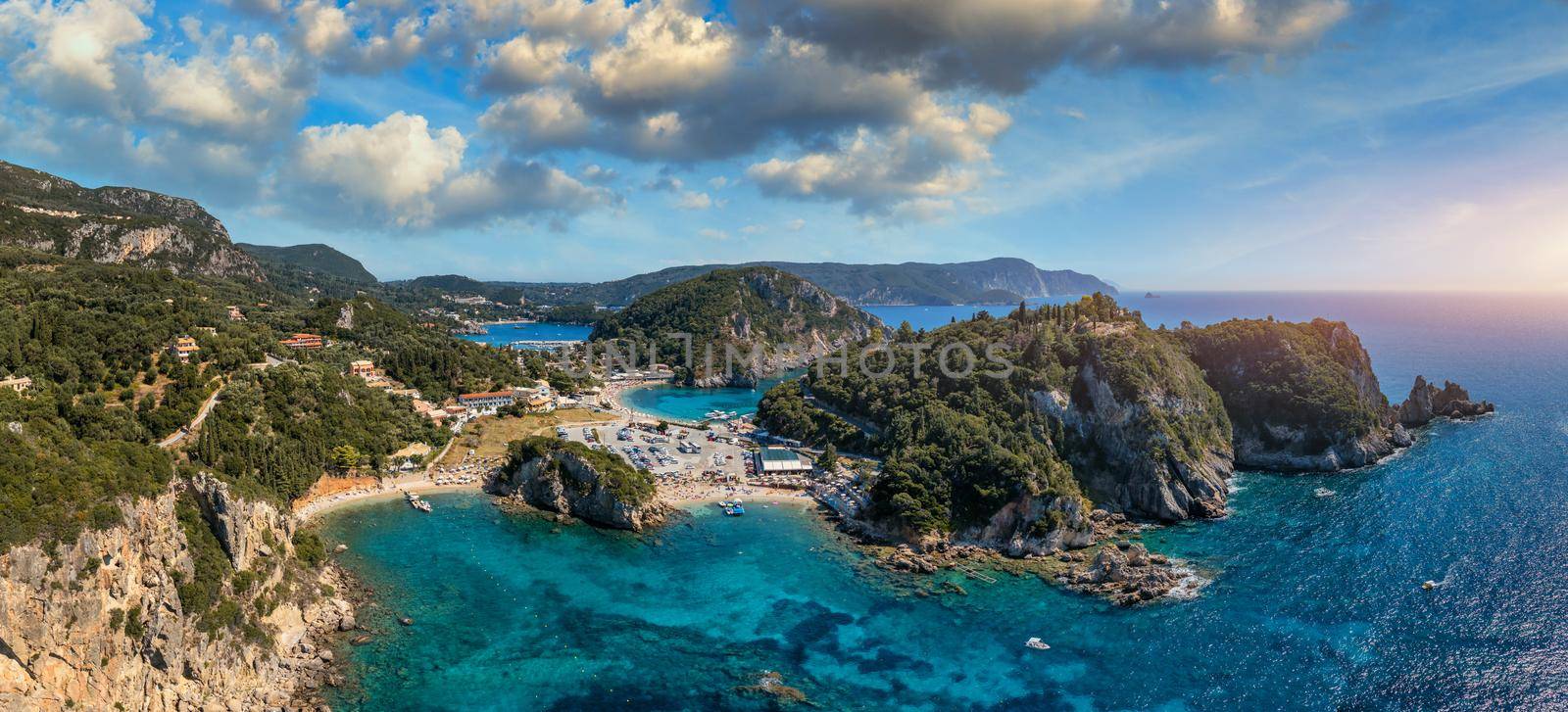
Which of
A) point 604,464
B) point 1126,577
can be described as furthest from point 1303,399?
point 604,464

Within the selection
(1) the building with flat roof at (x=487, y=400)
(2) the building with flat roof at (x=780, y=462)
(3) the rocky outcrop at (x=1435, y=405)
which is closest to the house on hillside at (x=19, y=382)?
(1) the building with flat roof at (x=487, y=400)

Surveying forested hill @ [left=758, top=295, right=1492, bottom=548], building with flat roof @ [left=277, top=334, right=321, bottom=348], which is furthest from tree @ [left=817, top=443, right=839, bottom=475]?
building with flat roof @ [left=277, top=334, right=321, bottom=348]

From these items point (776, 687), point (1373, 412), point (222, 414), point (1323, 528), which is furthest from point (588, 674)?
point (1373, 412)

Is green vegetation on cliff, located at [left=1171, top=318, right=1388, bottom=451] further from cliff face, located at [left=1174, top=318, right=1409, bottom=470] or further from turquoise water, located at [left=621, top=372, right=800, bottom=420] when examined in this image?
turquoise water, located at [left=621, top=372, right=800, bottom=420]

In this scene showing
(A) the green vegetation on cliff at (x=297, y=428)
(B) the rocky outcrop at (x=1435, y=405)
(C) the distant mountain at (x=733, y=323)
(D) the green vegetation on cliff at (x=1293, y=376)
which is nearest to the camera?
(A) the green vegetation on cliff at (x=297, y=428)

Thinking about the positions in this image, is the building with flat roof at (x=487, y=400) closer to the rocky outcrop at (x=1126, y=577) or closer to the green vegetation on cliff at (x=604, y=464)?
the green vegetation on cliff at (x=604, y=464)
